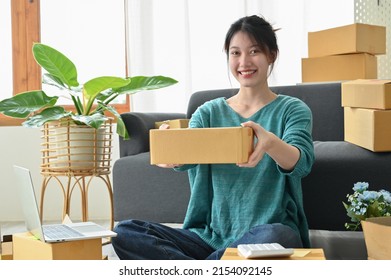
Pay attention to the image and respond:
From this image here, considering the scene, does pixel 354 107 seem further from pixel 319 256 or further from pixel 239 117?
pixel 319 256

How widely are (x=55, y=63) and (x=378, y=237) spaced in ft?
5.78

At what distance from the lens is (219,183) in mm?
2004

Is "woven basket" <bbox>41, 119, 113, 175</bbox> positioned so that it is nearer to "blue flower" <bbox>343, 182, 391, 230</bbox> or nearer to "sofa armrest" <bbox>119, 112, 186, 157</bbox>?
"sofa armrest" <bbox>119, 112, 186, 157</bbox>

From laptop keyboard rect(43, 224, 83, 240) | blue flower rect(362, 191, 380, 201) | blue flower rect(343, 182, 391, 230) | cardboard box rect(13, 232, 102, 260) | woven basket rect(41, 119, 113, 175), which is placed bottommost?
cardboard box rect(13, 232, 102, 260)

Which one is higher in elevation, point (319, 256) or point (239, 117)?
point (239, 117)

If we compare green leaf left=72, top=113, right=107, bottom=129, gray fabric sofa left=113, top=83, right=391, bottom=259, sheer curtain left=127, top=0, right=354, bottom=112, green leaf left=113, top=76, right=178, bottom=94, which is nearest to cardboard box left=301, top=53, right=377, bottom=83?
gray fabric sofa left=113, top=83, right=391, bottom=259

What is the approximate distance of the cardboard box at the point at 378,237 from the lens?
1684mm

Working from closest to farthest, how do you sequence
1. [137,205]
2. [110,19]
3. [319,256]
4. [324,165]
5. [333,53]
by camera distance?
[319,256] < [324,165] < [137,205] < [333,53] < [110,19]

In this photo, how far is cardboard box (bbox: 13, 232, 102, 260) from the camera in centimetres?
166

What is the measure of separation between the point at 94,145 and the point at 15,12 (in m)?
1.68

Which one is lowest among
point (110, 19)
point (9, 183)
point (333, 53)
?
point (9, 183)

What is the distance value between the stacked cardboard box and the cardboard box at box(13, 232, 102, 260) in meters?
1.00

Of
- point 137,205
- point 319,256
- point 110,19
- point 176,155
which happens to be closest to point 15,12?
point 110,19

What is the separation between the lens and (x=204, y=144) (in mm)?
1735
